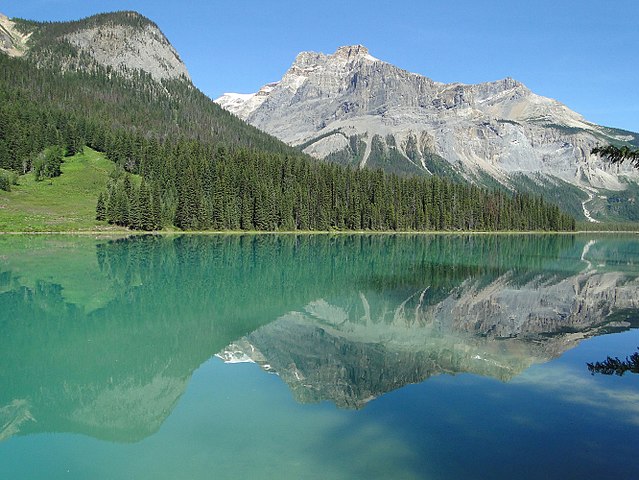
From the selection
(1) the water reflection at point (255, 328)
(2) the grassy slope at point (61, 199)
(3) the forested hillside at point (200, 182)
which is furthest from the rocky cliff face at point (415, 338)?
(3) the forested hillside at point (200, 182)

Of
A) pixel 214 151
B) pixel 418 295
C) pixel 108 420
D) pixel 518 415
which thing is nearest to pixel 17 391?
pixel 108 420

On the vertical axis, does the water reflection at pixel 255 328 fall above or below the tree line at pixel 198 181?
below

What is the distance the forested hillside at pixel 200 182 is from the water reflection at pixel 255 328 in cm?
6665

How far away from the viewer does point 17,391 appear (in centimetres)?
1611

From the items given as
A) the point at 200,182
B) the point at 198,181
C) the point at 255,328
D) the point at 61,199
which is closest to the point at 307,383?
the point at 255,328

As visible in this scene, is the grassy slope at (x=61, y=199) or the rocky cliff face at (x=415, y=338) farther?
the grassy slope at (x=61, y=199)

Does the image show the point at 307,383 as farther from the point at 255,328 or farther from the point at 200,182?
the point at 200,182

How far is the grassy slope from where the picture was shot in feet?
319

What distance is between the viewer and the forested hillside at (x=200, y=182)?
120500 mm

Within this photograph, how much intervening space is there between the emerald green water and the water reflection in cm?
12

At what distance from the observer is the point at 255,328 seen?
85.9ft

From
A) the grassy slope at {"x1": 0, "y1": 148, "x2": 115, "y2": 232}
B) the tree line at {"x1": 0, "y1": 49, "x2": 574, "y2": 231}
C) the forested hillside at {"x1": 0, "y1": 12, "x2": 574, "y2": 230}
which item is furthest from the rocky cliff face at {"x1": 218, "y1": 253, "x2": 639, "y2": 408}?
the tree line at {"x1": 0, "y1": 49, "x2": 574, "y2": 231}

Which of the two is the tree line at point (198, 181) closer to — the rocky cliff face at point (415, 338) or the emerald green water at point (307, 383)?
the emerald green water at point (307, 383)

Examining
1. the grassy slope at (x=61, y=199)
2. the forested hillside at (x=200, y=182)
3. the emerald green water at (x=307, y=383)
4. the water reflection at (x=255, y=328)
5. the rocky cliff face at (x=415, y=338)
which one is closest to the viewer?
the emerald green water at (x=307, y=383)
